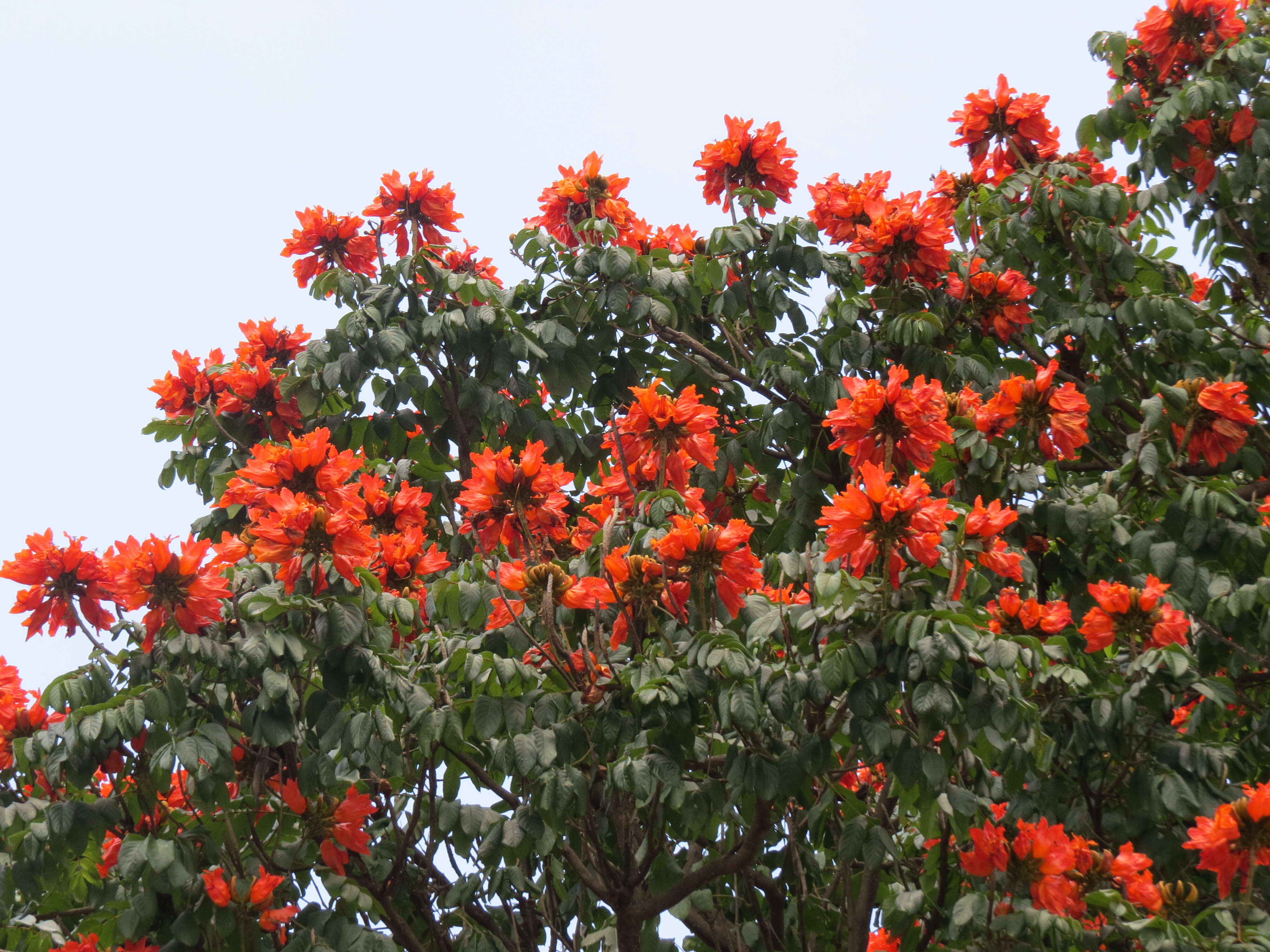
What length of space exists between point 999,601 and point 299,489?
81.3 inches

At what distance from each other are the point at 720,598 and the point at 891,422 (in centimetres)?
64

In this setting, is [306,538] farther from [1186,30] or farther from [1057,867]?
[1186,30]

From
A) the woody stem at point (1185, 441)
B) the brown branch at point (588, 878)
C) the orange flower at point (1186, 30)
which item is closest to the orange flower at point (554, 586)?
the brown branch at point (588, 878)

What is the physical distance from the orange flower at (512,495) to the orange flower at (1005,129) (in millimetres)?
3044

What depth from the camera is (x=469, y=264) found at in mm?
5719

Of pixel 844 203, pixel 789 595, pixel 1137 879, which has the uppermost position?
pixel 844 203

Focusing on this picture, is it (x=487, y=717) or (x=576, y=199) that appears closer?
(x=487, y=717)

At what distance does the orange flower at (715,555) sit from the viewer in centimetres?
308

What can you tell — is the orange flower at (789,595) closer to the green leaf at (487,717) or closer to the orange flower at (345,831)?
the green leaf at (487,717)

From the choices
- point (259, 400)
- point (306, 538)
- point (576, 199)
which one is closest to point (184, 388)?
point (259, 400)

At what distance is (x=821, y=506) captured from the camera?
4762mm

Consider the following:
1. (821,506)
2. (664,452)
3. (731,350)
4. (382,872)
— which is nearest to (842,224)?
(731,350)

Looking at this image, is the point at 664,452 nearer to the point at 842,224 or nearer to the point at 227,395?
the point at 842,224

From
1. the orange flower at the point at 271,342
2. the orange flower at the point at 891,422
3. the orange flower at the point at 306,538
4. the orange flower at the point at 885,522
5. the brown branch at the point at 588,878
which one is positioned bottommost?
the brown branch at the point at 588,878
